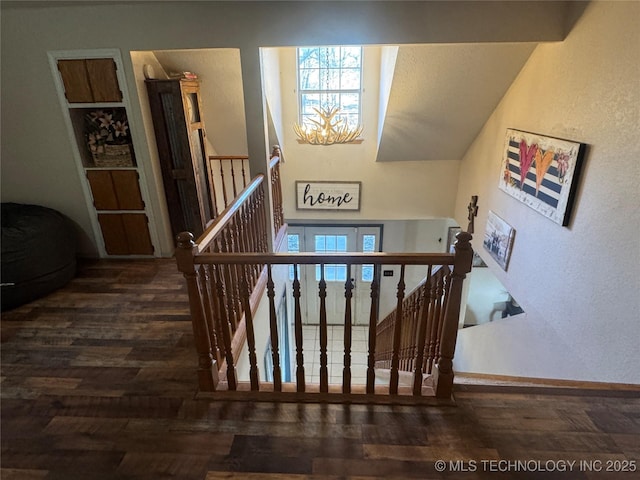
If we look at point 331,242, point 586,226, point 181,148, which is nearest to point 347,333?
point 586,226

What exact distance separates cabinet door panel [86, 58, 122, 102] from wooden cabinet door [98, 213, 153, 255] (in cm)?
102

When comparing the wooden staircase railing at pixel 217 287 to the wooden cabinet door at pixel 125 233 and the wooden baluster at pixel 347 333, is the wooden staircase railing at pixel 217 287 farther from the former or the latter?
the wooden cabinet door at pixel 125 233

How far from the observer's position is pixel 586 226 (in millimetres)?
2467

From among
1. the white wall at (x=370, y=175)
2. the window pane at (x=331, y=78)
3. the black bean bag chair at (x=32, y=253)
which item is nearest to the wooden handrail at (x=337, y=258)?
the black bean bag chair at (x=32, y=253)

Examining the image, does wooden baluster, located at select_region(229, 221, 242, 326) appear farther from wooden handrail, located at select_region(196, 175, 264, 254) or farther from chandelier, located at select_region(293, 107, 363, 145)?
chandelier, located at select_region(293, 107, 363, 145)

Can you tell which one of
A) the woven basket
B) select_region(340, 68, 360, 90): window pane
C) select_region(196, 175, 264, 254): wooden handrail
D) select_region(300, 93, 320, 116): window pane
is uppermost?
select_region(340, 68, 360, 90): window pane

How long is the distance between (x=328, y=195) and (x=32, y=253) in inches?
141

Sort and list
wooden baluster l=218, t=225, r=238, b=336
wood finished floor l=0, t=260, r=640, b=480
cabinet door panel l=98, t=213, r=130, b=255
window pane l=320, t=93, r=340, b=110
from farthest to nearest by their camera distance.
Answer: window pane l=320, t=93, r=340, b=110 → cabinet door panel l=98, t=213, r=130, b=255 → wooden baluster l=218, t=225, r=238, b=336 → wood finished floor l=0, t=260, r=640, b=480

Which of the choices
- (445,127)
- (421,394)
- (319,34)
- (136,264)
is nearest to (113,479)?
(421,394)

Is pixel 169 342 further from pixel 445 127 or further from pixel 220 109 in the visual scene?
pixel 445 127

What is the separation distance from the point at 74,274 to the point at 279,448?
259 centimetres

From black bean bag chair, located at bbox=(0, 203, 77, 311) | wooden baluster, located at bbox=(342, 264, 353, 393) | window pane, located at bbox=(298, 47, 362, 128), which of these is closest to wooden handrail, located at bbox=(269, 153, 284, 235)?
window pane, located at bbox=(298, 47, 362, 128)

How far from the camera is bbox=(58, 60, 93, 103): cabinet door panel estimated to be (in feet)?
9.01

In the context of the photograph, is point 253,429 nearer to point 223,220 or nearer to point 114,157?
point 223,220
